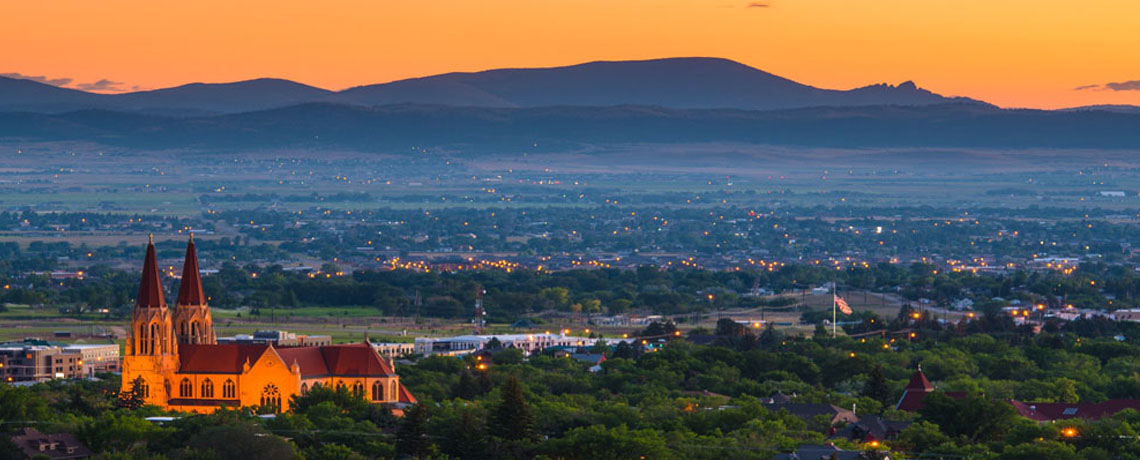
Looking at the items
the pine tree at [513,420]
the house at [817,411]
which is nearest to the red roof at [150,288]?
the pine tree at [513,420]

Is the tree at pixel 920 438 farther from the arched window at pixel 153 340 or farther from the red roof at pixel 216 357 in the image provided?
the arched window at pixel 153 340

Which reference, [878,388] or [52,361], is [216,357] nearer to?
[878,388]

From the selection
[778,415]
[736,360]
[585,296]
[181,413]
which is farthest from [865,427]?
[585,296]

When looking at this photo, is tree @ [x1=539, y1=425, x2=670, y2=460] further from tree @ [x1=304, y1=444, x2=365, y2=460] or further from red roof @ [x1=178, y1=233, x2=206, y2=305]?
red roof @ [x1=178, y1=233, x2=206, y2=305]

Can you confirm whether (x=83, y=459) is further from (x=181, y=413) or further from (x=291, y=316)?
(x=291, y=316)

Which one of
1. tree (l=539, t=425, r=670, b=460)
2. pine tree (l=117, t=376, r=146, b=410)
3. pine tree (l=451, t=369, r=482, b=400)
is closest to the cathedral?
pine tree (l=117, t=376, r=146, b=410)

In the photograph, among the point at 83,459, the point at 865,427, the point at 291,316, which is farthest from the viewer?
the point at 291,316
